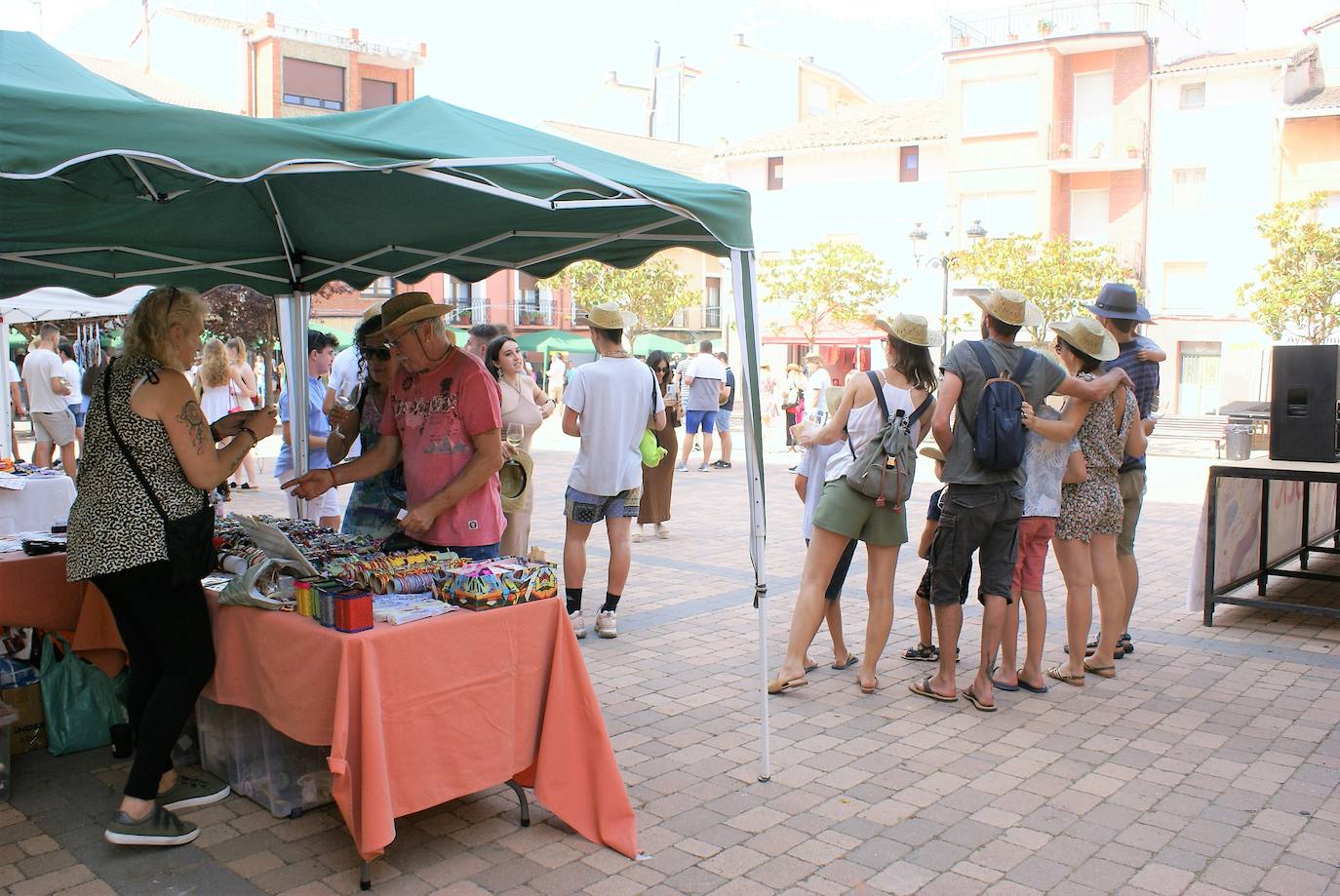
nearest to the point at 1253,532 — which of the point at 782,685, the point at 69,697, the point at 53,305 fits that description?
the point at 782,685

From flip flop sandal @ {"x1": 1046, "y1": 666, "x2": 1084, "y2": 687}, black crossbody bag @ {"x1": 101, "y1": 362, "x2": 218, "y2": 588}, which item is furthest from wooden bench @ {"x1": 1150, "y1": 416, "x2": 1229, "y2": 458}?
black crossbody bag @ {"x1": 101, "y1": 362, "x2": 218, "y2": 588}

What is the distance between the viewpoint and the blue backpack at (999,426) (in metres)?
4.59

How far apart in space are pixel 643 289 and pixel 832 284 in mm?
9150

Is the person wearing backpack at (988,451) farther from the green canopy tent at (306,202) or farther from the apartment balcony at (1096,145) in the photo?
the apartment balcony at (1096,145)

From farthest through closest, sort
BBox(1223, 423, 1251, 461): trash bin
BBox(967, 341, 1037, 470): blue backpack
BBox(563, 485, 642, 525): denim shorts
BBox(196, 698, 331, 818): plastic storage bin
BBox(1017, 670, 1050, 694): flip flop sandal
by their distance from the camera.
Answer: BBox(1223, 423, 1251, 461): trash bin
BBox(563, 485, 642, 525): denim shorts
BBox(1017, 670, 1050, 694): flip flop sandal
BBox(967, 341, 1037, 470): blue backpack
BBox(196, 698, 331, 818): plastic storage bin

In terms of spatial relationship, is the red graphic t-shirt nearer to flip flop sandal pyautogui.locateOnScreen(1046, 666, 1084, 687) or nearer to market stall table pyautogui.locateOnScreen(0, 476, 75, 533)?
flip flop sandal pyautogui.locateOnScreen(1046, 666, 1084, 687)

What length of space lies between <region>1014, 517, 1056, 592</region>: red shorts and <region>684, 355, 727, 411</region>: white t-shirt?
9285 millimetres

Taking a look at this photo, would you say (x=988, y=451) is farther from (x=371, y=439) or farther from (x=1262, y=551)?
(x=1262, y=551)

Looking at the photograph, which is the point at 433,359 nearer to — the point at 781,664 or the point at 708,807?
the point at 708,807


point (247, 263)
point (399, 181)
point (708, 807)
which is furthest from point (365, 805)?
point (247, 263)

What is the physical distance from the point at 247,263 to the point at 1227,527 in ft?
19.5

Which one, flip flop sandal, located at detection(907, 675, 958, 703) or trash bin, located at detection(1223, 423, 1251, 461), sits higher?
trash bin, located at detection(1223, 423, 1251, 461)

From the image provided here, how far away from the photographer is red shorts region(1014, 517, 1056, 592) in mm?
4977

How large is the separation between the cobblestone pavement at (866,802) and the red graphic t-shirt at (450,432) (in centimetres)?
101
